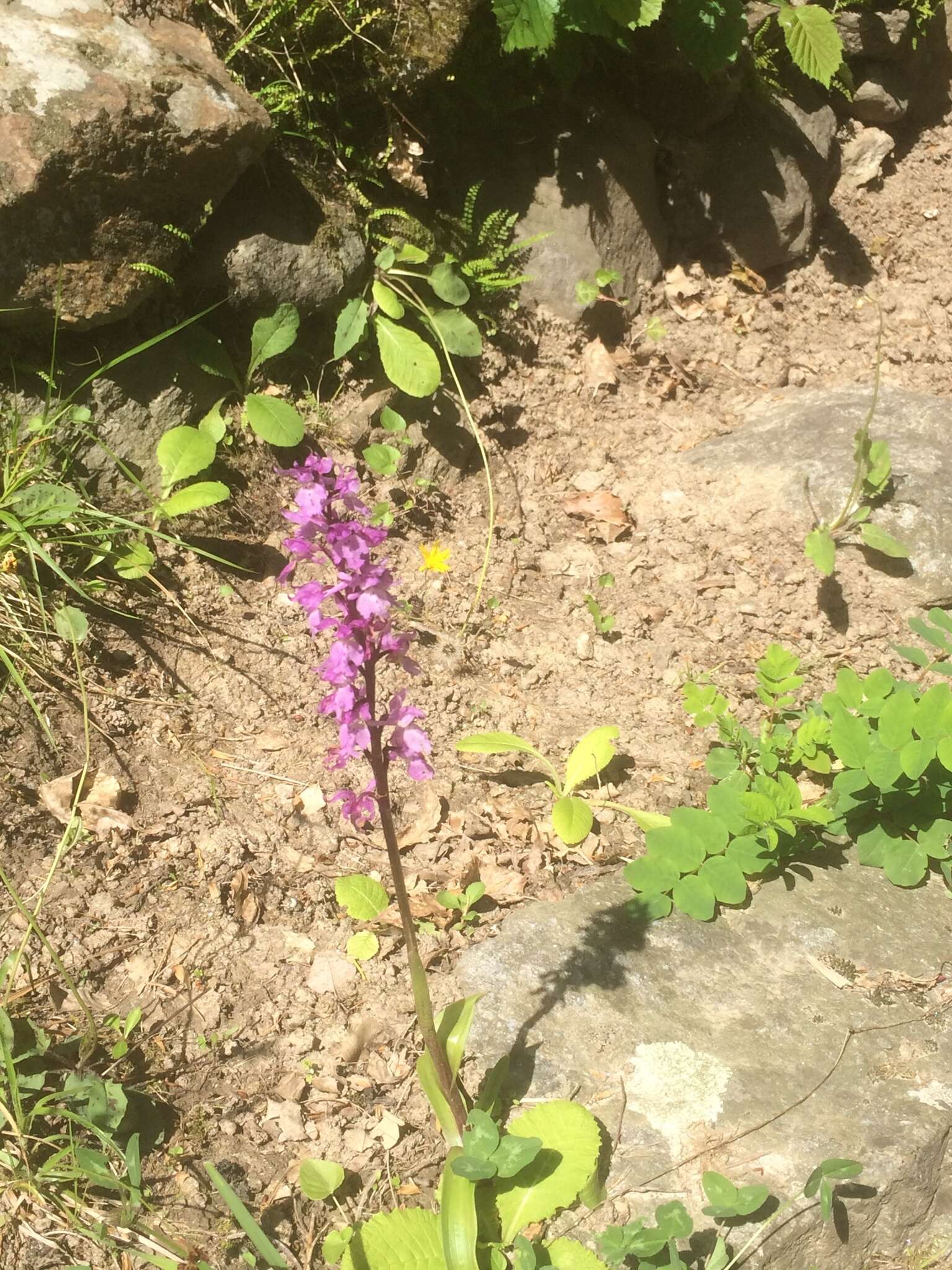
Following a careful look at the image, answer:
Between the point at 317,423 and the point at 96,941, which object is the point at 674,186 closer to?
the point at 317,423

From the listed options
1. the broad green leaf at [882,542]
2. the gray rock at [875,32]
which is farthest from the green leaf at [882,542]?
the gray rock at [875,32]

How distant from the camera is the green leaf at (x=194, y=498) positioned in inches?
125

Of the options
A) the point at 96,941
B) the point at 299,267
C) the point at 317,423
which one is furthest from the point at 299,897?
the point at 299,267

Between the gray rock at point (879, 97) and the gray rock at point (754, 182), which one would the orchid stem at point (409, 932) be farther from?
the gray rock at point (879, 97)

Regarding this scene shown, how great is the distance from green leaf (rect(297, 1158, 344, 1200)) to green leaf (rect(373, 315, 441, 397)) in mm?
2521

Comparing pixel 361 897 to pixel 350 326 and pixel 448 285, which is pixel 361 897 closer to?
pixel 350 326

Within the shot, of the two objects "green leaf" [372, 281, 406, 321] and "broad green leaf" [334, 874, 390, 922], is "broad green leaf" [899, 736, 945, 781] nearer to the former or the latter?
"broad green leaf" [334, 874, 390, 922]

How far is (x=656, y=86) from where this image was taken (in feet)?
14.9

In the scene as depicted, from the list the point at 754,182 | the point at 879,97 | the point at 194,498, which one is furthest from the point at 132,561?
the point at 879,97

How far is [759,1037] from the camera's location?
234cm

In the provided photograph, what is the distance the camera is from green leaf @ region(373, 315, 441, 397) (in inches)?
142

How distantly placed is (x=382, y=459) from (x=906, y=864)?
2206 mm

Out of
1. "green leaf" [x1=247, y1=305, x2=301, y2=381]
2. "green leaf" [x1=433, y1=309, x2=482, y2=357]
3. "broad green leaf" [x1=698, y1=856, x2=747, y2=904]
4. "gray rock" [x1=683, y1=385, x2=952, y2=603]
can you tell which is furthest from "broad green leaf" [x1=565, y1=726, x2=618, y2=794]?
"green leaf" [x1=247, y1=305, x2=301, y2=381]

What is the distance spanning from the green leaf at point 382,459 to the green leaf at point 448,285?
2.03 feet
